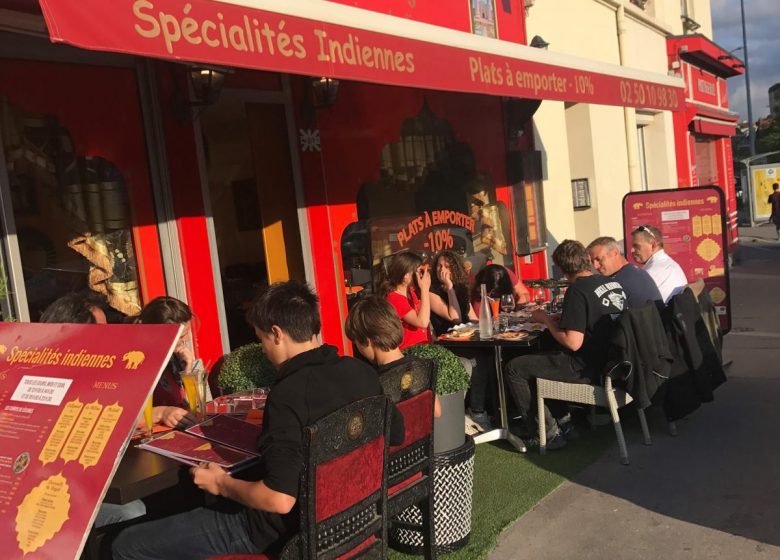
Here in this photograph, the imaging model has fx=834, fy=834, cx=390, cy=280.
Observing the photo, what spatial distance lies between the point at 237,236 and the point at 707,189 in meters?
4.12

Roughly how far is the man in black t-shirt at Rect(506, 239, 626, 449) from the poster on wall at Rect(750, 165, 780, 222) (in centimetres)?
2352

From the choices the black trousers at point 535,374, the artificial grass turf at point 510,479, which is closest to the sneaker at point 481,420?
the artificial grass turf at point 510,479

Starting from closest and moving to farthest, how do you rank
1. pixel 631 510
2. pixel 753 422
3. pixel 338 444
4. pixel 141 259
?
1. pixel 338 444
2. pixel 631 510
3. pixel 141 259
4. pixel 753 422

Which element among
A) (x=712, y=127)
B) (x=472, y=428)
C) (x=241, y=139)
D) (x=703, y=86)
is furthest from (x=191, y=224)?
(x=703, y=86)

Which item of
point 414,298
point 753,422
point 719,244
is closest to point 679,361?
point 753,422

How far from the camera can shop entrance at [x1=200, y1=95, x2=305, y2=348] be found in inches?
247

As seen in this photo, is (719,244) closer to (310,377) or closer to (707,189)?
(707,189)

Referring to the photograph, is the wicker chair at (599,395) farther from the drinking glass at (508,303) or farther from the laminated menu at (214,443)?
the laminated menu at (214,443)

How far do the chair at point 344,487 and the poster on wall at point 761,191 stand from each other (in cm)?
2630

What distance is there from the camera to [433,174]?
791 centimetres

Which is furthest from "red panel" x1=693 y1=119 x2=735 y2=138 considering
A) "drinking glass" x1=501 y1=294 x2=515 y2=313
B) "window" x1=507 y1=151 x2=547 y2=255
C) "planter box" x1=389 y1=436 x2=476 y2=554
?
"planter box" x1=389 y1=436 x2=476 y2=554

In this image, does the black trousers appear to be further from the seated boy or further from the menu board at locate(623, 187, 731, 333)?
the menu board at locate(623, 187, 731, 333)

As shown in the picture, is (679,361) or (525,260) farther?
(525,260)

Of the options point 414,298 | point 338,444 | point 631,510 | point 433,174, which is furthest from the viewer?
point 433,174
